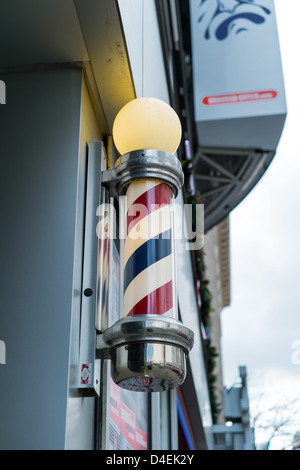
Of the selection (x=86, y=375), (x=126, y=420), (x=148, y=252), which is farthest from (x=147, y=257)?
(x=126, y=420)

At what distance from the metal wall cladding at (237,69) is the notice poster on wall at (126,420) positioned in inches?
211

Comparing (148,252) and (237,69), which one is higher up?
(237,69)

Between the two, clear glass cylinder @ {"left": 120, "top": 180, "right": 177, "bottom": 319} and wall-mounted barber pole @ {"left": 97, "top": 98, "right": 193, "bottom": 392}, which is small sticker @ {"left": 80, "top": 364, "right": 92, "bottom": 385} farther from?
clear glass cylinder @ {"left": 120, "top": 180, "right": 177, "bottom": 319}

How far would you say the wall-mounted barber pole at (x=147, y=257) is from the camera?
162cm

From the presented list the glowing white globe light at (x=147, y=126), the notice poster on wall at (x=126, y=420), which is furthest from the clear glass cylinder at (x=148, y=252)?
the notice poster on wall at (x=126, y=420)

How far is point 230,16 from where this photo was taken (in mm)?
8562

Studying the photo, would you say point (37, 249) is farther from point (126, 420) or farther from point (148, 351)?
point (126, 420)

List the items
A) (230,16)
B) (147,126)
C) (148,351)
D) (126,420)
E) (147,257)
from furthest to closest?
(230,16) < (126,420) < (147,126) < (147,257) < (148,351)

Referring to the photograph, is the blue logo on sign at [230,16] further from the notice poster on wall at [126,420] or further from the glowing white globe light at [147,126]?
the glowing white globe light at [147,126]

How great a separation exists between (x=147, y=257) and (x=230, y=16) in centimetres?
761

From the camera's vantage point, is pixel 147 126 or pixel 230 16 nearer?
pixel 147 126

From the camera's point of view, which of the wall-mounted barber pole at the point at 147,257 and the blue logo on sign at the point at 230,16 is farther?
the blue logo on sign at the point at 230,16

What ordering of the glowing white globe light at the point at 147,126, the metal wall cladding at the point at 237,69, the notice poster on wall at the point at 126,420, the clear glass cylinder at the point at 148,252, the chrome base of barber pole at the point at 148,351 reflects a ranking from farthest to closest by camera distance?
the metal wall cladding at the point at 237,69
the notice poster on wall at the point at 126,420
the glowing white globe light at the point at 147,126
the clear glass cylinder at the point at 148,252
the chrome base of barber pole at the point at 148,351

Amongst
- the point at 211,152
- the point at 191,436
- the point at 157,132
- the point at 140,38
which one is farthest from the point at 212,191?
the point at 157,132
